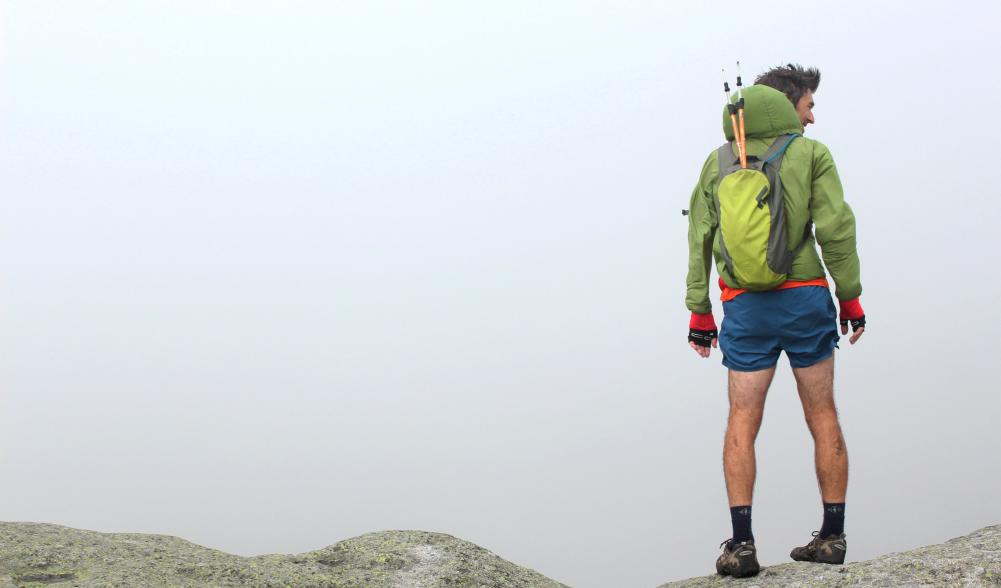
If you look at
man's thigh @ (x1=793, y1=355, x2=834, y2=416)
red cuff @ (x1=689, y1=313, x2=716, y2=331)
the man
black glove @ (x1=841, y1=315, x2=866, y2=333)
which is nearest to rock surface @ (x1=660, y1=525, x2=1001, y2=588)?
the man

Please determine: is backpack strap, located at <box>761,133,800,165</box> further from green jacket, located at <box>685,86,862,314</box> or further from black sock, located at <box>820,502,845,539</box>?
black sock, located at <box>820,502,845,539</box>

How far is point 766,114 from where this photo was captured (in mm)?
5578

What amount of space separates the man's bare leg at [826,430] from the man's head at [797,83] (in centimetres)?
147

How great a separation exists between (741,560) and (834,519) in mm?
586

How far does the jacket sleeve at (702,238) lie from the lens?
18.8 feet

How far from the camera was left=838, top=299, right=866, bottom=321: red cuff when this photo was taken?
223 inches

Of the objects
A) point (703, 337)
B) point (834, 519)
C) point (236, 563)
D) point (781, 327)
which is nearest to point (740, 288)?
point (781, 327)

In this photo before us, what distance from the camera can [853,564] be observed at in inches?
203

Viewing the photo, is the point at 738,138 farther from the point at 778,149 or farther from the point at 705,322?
the point at 705,322

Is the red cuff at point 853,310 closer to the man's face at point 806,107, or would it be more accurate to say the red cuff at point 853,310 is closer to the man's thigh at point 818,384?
the man's thigh at point 818,384

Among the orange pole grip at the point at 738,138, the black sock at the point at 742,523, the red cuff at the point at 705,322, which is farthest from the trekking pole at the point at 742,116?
the black sock at the point at 742,523

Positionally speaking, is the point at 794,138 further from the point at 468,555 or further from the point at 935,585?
the point at 468,555

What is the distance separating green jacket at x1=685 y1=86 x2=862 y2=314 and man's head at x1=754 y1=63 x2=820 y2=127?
11.6 inches

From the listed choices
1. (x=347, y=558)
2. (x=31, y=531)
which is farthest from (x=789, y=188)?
(x=31, y=531)
